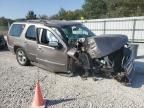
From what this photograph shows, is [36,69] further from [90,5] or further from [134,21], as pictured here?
Result: [90,5]

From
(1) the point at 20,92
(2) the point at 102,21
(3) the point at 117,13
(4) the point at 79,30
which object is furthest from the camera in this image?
(3) the point at 117,13

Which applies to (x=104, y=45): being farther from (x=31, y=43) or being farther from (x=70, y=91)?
(x=31, y=43)

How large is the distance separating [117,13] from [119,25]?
49.9 feet

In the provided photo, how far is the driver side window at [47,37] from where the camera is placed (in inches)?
332

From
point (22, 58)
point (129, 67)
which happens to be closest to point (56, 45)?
point (129, 67)

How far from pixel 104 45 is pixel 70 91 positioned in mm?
1703

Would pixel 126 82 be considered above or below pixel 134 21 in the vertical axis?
below

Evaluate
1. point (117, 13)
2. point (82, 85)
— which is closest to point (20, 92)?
point (82, 85)

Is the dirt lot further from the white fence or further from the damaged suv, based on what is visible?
the white fence

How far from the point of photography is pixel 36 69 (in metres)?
9.42

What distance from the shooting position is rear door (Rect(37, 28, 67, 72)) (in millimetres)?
7982

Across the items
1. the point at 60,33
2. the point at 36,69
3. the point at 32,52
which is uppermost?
the point at 60,33

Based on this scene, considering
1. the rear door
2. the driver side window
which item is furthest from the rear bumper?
the driver side window

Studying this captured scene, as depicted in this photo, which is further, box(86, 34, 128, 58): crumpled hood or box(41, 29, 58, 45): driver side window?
box(41, 29, 58, 45): driver side window
